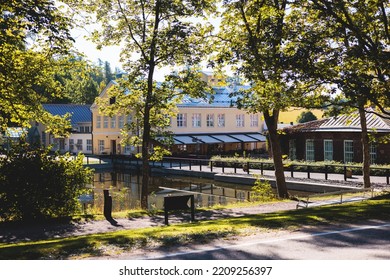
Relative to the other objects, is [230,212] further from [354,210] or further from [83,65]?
[83,65]

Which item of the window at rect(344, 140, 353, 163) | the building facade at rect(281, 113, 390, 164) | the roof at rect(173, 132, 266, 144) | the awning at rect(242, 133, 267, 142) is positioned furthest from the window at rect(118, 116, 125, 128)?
the window at rect(344, 140, 353, 163)

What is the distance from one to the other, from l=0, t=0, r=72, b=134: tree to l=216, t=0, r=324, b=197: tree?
7.02m

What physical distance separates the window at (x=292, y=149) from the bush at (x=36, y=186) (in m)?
26.1

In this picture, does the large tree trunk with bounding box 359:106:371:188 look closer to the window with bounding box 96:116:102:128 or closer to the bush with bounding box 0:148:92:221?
the bush with bounding box 0:148:92:221

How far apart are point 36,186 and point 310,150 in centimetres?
2732

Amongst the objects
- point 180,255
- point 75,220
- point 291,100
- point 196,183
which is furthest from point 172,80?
point 196,183

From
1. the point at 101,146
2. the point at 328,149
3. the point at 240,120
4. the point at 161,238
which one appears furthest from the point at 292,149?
the point at 161,238

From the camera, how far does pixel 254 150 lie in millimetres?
56062

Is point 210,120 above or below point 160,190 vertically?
above

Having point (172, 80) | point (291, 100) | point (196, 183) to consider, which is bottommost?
point (196, 183)

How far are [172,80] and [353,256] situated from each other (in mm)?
12793

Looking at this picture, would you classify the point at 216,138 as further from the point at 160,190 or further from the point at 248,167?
the point at 160,190

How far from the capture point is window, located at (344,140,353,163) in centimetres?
3412

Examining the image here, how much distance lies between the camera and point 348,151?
34312mm
